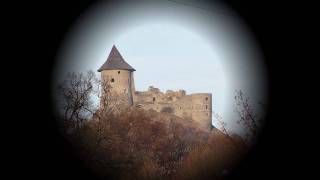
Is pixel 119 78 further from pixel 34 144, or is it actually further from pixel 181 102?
pixel 34 144

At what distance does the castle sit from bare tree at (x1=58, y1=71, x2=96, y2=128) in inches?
1208

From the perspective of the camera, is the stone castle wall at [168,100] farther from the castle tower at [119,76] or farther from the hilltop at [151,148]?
the hilltop at [151,148]

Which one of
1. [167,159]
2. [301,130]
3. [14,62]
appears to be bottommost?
[167,159]

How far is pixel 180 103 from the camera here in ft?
191

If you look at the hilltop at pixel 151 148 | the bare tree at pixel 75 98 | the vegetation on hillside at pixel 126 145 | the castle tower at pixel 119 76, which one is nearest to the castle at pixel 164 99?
the castle tower at pixel 119 76

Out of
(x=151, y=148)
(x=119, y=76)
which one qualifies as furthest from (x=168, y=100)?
(x=151, y=148)

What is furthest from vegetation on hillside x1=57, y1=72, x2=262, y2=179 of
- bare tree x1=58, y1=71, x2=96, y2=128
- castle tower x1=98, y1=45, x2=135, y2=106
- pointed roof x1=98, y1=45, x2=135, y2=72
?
pointed roof x1=98, y1=45, x2=135, y2=72

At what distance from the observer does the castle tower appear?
57344 mm

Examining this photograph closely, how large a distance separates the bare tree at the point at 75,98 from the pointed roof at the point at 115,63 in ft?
105

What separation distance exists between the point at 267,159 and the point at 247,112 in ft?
20.9

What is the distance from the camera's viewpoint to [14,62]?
335 inches

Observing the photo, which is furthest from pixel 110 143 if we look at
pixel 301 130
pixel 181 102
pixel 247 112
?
pixel 181 102

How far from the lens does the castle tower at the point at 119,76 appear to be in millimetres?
57344

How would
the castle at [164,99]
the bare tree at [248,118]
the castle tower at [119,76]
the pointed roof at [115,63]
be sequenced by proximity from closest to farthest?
the bare tree at [248,118]
the castle tower at [119,76]
the castle at [164,99]
the pointed roof at [115,63]
